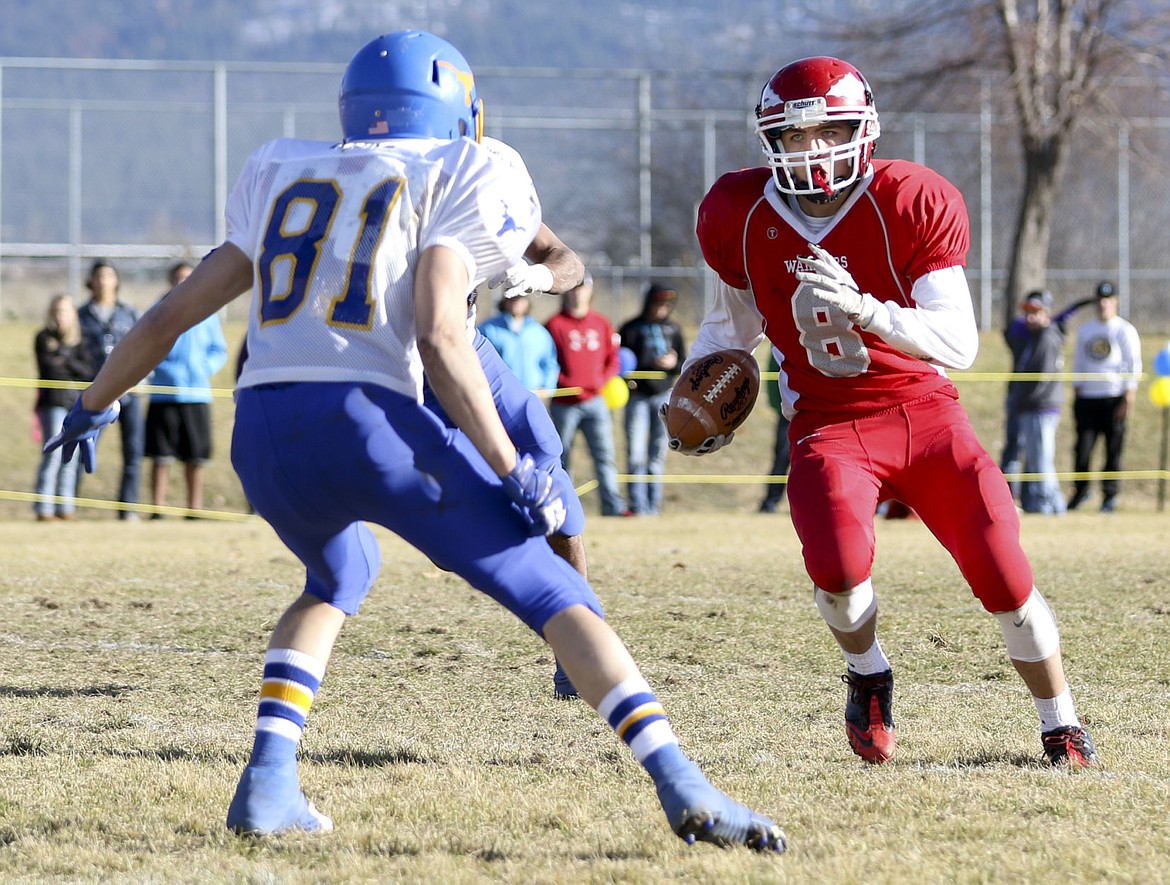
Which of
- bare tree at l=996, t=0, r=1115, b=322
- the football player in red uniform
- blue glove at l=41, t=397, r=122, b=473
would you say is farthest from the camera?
bare tree at l=996, t=0, r=1115, b=322

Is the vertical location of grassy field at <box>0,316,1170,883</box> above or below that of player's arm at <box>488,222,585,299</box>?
below

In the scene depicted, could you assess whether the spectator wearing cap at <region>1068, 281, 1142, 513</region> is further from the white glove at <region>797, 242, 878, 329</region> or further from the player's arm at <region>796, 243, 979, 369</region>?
the white glove at <region>797, 242, 878, 329</region>

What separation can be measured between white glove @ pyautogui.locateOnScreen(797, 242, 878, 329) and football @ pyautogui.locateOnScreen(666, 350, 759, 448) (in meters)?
0.58

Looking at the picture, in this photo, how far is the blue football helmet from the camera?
3248mm

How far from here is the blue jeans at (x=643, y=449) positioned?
39.0 ft

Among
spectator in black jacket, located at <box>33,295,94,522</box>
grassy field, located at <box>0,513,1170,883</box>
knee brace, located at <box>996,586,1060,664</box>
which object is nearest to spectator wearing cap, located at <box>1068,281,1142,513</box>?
grassy field, located at <box>0,513,1170,883</box>

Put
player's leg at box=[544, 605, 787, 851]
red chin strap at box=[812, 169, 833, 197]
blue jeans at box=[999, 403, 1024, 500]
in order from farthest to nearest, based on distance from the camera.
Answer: blue jeans at box=[999, 403, 1024, 500]
red chin strap at box=[812, 169, 833, 197]
player's leg at box=[544, 605, 787, 851]

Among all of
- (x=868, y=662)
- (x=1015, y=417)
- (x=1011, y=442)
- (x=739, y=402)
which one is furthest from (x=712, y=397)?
(x=1011, y=442)

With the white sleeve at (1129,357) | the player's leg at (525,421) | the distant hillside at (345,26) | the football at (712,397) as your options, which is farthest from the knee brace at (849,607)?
the distant hillside at (345,26)

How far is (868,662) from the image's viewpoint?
4180mm

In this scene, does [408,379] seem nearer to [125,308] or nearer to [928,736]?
[928,736]

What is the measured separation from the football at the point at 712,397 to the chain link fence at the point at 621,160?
49.3 ft

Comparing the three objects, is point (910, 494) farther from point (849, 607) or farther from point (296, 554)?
point (296, 554)

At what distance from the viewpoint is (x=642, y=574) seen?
25.6 ft
